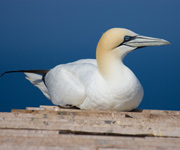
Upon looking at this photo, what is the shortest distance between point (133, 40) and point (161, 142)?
2630mm

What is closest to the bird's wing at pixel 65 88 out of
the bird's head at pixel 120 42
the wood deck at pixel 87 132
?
the bird's head at pixel 120 42

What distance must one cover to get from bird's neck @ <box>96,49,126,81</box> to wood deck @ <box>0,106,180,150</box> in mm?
1368

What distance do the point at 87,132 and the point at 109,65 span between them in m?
2.23

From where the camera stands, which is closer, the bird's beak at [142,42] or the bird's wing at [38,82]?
the bird's beak at [142,42]

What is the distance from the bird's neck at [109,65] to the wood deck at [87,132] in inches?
53.8

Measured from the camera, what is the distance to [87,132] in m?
2.75

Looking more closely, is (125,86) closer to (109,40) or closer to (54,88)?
(109,40)

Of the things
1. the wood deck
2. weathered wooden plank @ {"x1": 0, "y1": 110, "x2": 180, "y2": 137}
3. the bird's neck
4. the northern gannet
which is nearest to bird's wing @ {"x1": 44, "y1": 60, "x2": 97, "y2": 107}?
the northern gannet

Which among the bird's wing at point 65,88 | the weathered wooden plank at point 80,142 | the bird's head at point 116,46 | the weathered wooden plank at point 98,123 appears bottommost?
the bird's wing at point 65,88

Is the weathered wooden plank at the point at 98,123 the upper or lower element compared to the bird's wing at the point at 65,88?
upper

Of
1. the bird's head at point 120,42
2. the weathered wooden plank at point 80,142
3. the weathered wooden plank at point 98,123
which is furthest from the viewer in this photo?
the bird's head at point 120,42

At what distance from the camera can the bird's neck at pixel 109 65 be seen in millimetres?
4863

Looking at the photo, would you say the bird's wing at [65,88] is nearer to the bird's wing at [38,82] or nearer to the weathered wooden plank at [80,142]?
the bird's wing at [38,82]

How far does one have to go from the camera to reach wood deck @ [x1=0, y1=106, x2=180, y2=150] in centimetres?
234
